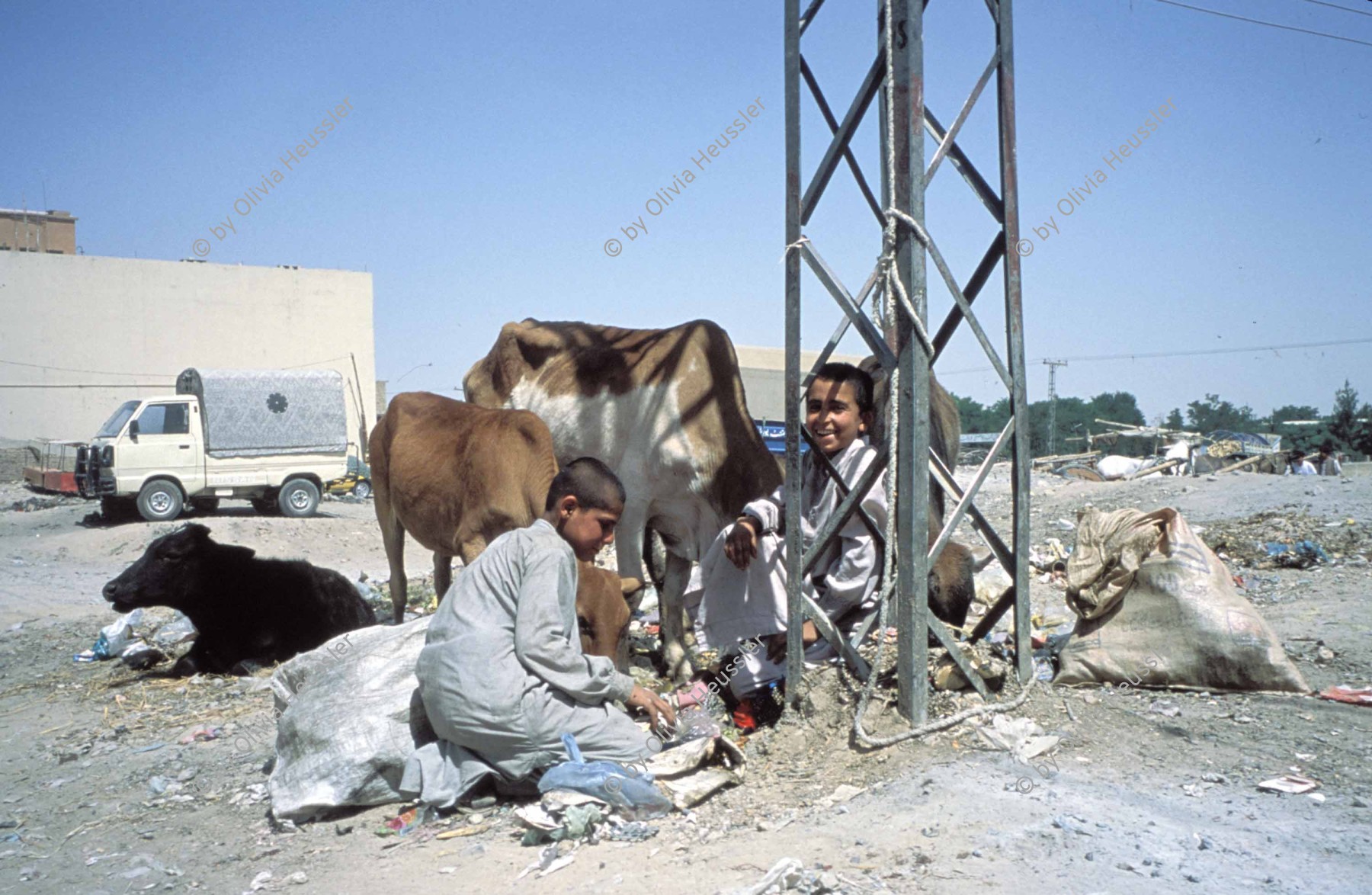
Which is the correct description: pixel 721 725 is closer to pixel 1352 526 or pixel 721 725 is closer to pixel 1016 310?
pixel 1016 310

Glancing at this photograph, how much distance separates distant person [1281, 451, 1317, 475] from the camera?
2066 cm

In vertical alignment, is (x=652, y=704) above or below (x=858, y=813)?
above

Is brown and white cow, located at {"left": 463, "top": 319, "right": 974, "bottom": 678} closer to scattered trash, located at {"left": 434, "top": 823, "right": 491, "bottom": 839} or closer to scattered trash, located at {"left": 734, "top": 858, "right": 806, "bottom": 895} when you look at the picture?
scattered trash, located at {"left": 434, "top": 823, "right": 491, "bottom": 839}

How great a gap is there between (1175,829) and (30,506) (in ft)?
79.6

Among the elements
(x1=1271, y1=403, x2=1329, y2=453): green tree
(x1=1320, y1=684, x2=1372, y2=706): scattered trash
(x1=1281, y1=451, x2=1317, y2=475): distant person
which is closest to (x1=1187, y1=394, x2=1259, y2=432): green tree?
(x1=1271, y1=403, x2=1329, y2=453): green tree

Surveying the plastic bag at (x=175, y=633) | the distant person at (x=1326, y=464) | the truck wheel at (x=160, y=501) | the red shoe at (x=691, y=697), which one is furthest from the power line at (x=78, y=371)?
the distant person at (x=1326, y=464)

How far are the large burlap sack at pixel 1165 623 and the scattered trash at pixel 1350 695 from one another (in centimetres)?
9

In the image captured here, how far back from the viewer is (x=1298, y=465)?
2267cm

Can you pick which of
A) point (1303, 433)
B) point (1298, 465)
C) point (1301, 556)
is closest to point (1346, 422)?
point (1303, 433)

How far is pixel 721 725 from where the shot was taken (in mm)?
4680

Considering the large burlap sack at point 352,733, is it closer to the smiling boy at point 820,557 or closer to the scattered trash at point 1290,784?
the smiling boy at point 820,557

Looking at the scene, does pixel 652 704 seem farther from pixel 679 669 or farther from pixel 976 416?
pixel 976 416

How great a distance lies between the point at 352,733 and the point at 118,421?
15791 mm

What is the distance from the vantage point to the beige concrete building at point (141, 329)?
102 ft
